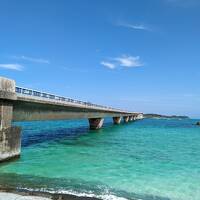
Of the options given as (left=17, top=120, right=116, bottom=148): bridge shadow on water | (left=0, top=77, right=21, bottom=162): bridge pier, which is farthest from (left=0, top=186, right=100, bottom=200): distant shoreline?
(left=17, top=120, right=116, bottom=148): bridge shadow on water

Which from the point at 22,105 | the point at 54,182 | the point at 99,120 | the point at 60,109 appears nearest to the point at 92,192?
the point at 54,182

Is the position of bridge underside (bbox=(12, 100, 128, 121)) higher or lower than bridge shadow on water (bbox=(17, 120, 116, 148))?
higher

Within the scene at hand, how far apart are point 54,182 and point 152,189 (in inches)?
196

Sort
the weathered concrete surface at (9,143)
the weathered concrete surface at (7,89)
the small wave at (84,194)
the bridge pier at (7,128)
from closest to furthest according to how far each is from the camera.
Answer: the small wave at (84,194)
the weathered concrete surface at (9,143)
the bridge pier at (7,128)
the weathered concrete surface at (7,89)

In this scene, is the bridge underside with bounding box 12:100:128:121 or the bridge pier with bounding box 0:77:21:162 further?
the bridge underside with bounding box 12:100:128:121

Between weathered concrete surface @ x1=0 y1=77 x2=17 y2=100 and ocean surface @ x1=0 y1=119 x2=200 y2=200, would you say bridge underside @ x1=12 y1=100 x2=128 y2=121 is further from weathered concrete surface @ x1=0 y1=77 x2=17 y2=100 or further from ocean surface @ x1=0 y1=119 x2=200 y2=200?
ocean surface @ x1=0 y1=119 x2=200 y2=200

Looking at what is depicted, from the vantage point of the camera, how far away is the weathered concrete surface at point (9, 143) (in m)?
23.2

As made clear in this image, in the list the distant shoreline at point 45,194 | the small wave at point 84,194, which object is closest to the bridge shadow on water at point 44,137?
the small wave at point 84,194

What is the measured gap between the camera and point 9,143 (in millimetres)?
24141

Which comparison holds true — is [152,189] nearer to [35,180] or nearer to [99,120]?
[35,180]

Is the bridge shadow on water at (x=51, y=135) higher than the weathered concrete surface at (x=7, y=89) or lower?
lower

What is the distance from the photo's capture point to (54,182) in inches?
715

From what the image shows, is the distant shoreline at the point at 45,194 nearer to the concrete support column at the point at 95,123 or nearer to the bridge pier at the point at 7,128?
the bridge pier at the point at 7,128

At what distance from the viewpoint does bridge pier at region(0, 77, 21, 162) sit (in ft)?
76.7
